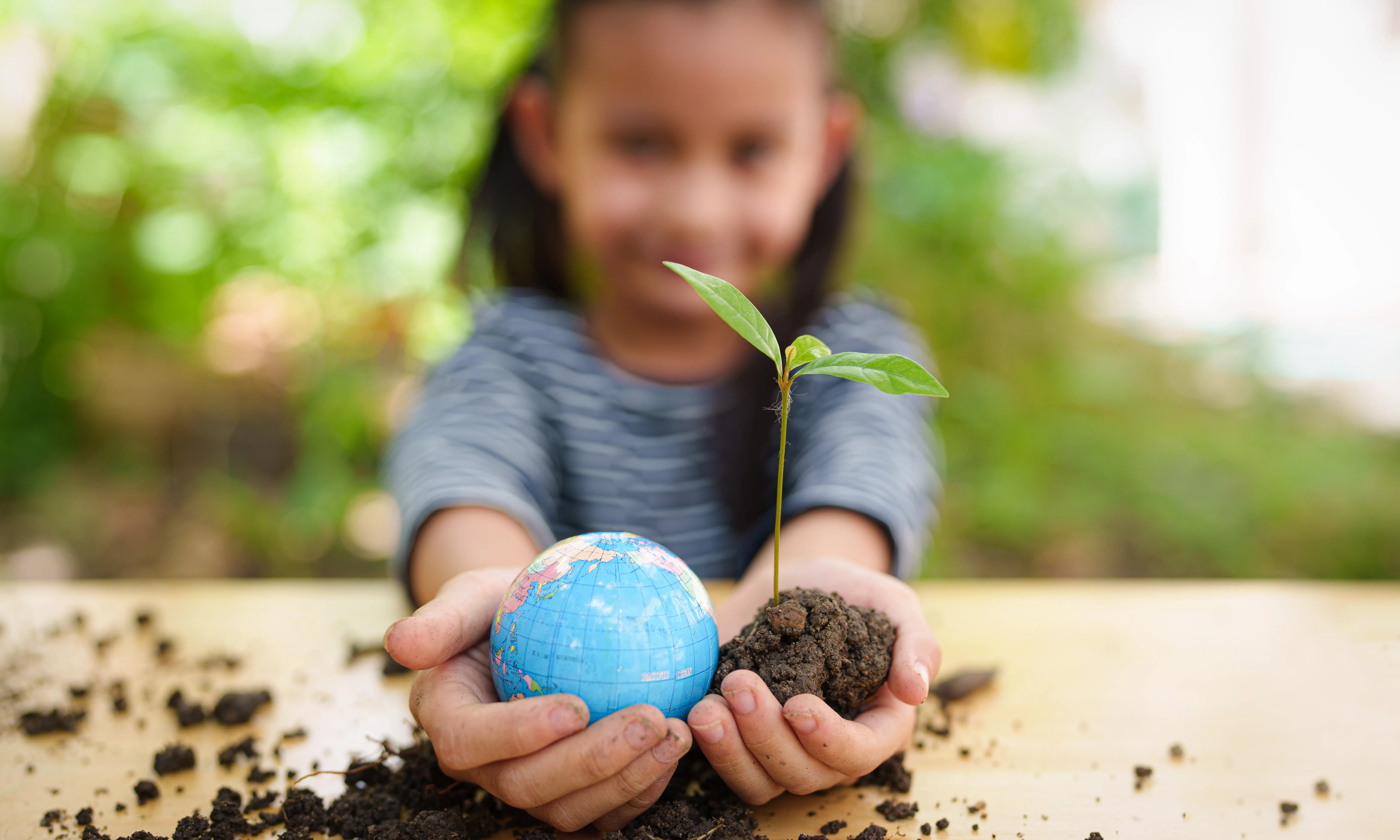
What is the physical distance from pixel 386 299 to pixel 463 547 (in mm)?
2403

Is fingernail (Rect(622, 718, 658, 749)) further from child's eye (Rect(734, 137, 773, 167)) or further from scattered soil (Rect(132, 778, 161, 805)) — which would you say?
child's eye (Rect(734, 137, 773, 167))

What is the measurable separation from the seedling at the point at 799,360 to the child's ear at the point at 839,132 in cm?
138

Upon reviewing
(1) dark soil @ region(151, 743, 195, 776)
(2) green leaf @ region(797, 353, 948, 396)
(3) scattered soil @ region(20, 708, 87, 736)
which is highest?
(2) green leaf @ region(797, 353, 948, 396)

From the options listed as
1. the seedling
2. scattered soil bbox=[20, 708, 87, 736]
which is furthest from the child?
Result: scattered soil bbox=[20, 708, 87, 736]

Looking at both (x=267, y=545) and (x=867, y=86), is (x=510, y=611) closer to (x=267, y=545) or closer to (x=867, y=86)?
(x=267, y=545)

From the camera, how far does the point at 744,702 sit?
0.98 metres

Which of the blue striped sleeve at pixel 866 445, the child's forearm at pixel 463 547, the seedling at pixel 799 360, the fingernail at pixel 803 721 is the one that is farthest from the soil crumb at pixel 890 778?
the child's forearm at pixel 463 547

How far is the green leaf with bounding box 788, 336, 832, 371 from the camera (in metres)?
→ 1.02

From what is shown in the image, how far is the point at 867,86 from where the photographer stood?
13.1ft

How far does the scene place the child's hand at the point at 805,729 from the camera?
0.99 metres

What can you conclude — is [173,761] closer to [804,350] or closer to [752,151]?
[804,350]

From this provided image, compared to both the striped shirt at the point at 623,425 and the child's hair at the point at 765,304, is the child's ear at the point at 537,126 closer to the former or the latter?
the child's hair at the point at 765,304

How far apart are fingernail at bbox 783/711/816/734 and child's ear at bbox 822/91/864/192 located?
5.37 feet

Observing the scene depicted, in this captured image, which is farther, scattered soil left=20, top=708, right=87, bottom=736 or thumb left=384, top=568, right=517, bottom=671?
scattered soil left=20, top=708, right=87, bottom=736
